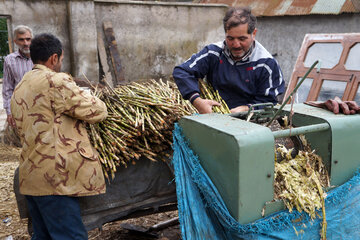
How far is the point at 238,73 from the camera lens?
2703 millimetres

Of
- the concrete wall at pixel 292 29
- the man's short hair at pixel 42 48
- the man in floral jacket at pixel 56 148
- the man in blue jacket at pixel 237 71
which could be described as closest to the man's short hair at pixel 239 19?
the man in blue jacket at pixel 237 71

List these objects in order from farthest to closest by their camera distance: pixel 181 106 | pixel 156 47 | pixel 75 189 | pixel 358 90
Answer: pixel 156 47 < pixel 358 90 < pixel 181 106 < pixel 75 189

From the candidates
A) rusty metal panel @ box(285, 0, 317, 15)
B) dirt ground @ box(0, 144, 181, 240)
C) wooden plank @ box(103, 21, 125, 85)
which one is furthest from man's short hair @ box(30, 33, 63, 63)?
rusty metal panel @ box(285, 0, 317, 15)

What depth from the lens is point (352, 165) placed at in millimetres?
2012

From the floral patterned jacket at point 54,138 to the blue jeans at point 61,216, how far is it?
0.07m

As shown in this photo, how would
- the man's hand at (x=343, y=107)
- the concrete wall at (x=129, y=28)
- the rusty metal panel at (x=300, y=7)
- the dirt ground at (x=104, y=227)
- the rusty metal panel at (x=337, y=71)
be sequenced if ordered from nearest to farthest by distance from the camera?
the man's hand at (x=343, y=107) < the dirt ground at (x=104, y=227) < the rusty metal panel at (x=337, y=71) < the concrete wall at (x=129, y=28) < the rusty metal panel at (x=300, y=7)

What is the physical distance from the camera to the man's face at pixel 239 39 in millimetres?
2453

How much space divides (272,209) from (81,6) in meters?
5.55

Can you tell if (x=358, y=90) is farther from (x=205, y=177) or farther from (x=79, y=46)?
(x=79, y=46)


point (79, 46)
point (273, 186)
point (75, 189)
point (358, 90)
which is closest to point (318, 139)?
point (273, 186)

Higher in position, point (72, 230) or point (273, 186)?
point (273, 186)

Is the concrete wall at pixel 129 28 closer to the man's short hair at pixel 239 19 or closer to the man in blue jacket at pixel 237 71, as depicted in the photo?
the man in blue jacket at pixel 237 71

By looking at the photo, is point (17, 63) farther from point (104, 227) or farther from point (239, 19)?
point (239, 19)

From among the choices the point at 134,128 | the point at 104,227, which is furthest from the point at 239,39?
the point at 104,227
